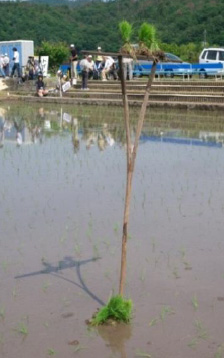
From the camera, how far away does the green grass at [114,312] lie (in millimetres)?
3879

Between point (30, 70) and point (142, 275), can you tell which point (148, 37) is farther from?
point (30, 70)

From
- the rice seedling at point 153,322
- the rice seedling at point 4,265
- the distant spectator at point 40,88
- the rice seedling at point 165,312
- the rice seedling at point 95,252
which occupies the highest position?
the rice seedling at point 165,312

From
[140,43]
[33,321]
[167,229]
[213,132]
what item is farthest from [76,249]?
[213,132]

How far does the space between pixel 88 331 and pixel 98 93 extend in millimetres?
15902

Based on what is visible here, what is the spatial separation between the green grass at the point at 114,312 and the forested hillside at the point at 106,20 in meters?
37.3

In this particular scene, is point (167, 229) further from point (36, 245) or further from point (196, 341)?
point (196, 341)

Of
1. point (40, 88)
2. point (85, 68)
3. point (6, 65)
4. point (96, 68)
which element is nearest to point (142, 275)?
point (85, 68)

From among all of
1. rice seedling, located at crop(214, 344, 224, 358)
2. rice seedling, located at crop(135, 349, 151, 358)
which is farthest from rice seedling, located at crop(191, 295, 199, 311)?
rice seedling, located at crop(135, 349, 151, 358)

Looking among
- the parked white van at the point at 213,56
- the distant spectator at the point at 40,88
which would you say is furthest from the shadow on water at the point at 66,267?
the parked white van at the point at 213,56

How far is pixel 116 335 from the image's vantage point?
149 inches

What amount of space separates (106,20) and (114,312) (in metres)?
57.7

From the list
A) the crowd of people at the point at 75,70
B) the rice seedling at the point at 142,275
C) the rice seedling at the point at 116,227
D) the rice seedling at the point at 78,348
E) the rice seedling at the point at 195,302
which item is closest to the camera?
the rice seedling at the point at 78,348

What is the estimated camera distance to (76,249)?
5.25 m

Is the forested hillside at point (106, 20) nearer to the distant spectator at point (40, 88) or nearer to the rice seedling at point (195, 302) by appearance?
the distant spectator at point (40, 88)
